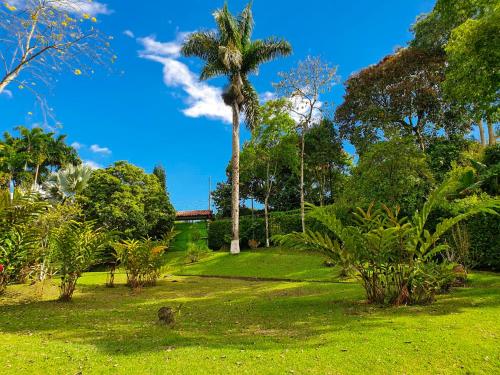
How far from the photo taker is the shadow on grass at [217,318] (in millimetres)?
5156

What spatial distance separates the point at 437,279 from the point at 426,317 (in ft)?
5.88

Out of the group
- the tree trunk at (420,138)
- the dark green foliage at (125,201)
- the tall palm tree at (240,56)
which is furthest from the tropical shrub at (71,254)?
the tree trunk at (420,138)

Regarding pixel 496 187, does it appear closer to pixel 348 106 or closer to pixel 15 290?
pixel 348 106

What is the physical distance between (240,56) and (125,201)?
44.4 ft

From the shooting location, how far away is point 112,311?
7832mm

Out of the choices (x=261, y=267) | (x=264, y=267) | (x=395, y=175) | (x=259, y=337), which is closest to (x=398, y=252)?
(x=259, y=337)

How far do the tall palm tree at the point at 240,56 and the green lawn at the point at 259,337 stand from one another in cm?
1542

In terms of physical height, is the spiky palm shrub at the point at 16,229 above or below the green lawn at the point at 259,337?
above

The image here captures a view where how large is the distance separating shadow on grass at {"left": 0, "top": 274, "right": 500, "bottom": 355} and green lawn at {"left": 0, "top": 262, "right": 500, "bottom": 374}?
19mm

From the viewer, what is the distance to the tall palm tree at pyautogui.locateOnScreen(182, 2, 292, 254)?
76.2ft

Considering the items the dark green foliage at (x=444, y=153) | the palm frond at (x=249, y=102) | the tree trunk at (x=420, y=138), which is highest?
the palm frond at (x=249, y=102)

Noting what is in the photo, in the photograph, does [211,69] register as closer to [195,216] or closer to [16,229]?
[16,229]

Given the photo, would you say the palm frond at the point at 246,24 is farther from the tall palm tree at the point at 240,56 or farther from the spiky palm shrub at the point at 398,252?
the spiky palm shrub at the point at 398,252

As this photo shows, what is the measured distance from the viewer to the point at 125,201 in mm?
27859
